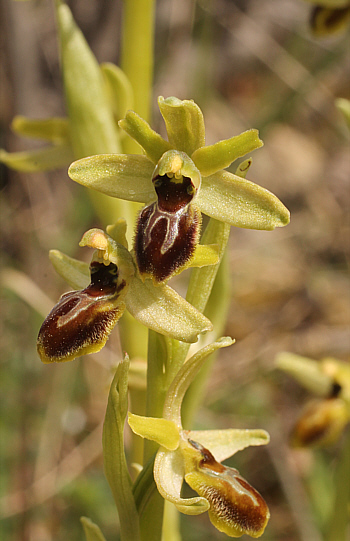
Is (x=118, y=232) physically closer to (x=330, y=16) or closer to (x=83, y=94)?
(x=83, y=94)

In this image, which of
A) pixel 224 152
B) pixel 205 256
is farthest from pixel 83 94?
pixel 205 256

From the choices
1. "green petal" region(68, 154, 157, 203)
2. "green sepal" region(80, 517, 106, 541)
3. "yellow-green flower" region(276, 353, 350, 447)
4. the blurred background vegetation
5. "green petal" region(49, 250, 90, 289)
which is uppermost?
"green petal" region(68, 154, 157, 203)

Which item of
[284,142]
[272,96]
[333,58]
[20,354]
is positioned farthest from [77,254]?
[284,142]

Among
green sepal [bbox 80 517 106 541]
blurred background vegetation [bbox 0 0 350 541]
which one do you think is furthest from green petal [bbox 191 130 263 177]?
blurred background vegetation [bbox 0 0 350 541]

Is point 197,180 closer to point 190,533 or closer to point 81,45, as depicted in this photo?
point 81,45

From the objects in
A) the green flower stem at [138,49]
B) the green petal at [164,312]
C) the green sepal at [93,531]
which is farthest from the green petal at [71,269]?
the green flower stem at [138,49]

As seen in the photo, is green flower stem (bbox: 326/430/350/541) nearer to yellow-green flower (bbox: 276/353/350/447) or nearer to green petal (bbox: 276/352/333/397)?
yellow-green flower (bbox: 276/353/350/447)
